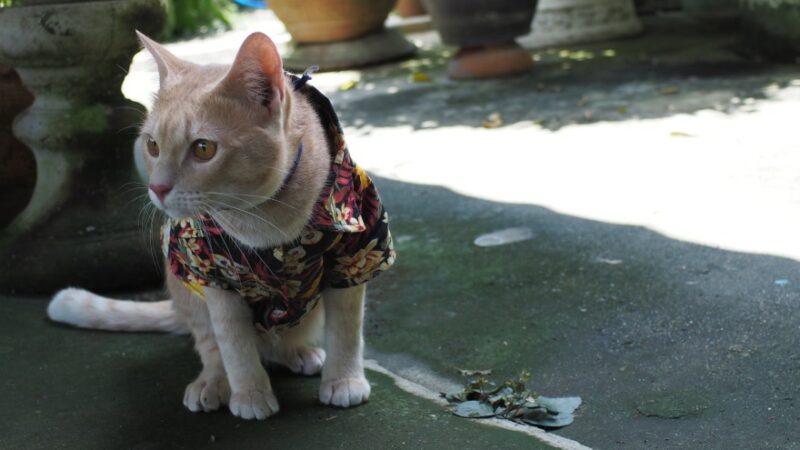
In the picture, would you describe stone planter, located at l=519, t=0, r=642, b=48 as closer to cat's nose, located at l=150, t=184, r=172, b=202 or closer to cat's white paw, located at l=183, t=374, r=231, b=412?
cat's white paw, located at l=183, t=374, r=231, b=412

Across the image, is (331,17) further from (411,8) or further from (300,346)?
(300,346)

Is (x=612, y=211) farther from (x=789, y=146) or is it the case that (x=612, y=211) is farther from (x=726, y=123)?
(x=726, y=123)

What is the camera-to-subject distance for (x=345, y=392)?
2.97 metres

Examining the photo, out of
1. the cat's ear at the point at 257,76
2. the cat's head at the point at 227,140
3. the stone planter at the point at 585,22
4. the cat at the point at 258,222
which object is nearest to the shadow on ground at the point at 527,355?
the cat at the point at 258,222

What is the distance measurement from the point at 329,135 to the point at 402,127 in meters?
4.09

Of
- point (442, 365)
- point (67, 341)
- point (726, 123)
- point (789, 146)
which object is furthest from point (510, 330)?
point (726, 123)

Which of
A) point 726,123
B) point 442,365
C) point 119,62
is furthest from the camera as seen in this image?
point 726,123

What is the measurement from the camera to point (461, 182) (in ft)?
17.8

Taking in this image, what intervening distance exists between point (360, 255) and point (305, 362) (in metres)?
0.58

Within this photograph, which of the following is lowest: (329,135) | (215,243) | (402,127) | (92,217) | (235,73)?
(402,127)

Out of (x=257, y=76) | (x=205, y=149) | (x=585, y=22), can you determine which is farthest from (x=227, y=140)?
(x=585, y=22)

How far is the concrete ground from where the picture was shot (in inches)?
111

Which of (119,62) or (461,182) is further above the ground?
(119,62)

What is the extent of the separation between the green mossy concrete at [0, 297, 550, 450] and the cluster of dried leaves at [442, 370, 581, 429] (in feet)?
0.24
